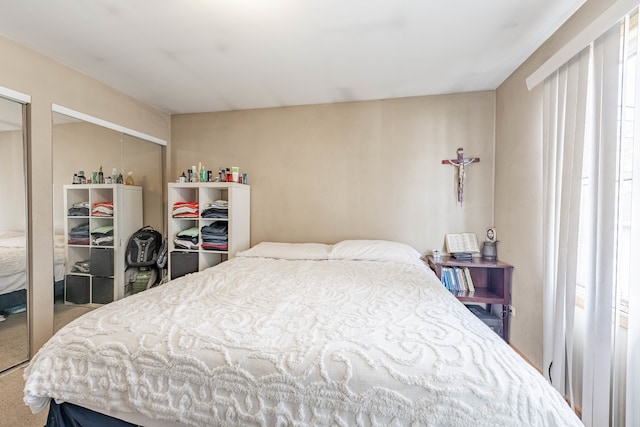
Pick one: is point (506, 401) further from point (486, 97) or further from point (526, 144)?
point (486, 97)

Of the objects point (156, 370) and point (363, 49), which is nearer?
point (156, 370)

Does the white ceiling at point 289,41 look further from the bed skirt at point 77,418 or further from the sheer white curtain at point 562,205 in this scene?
the bed skirt at point 77,418

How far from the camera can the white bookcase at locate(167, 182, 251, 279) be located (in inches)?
109

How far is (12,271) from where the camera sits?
1955 mm

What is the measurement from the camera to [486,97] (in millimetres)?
2645

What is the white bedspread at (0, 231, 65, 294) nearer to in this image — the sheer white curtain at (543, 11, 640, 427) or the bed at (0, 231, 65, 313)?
the bed at (0, 231, 65, 313)

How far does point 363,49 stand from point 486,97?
4.91 ft

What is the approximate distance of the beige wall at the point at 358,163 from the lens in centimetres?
269

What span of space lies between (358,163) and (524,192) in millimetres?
1490

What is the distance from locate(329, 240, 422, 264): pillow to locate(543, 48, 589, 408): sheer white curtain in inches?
36.9

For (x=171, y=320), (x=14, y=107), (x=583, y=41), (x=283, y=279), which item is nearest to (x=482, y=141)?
(x=583, y=41)

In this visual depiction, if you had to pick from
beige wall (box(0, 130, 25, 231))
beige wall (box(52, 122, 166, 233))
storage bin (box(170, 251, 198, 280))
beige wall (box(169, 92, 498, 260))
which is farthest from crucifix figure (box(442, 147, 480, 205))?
beige wall (box(0, 130, 25, 231))

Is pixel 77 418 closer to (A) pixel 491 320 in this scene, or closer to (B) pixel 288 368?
(B) pixel 288 368

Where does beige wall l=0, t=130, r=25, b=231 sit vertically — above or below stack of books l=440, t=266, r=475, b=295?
above
